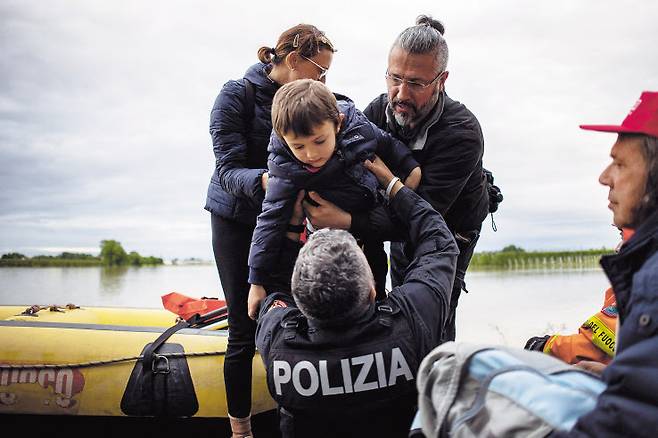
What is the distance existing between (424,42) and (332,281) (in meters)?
1.13

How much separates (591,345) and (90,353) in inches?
90.3

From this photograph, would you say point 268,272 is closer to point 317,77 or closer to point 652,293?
point 317,77

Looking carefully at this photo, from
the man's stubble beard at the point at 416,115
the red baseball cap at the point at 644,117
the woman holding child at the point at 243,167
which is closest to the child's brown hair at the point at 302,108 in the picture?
the woman holding child at the point at 243,167

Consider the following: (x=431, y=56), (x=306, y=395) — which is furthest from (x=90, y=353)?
(x=431, y=56)

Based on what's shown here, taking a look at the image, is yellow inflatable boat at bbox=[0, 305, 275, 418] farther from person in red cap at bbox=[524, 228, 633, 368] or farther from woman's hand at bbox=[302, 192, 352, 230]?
person in red cap at bbox=[524, 228, 633, 368]

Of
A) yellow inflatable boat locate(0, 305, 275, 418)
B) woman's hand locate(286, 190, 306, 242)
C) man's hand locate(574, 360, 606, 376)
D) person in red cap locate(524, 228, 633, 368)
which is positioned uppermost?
woman's hand locate(286, 190, 306, 242)

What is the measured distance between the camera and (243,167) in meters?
2.31

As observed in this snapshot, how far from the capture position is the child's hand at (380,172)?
2.01 meters

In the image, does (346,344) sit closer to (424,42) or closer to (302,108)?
(302,108)

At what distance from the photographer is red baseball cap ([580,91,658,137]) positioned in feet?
3.84

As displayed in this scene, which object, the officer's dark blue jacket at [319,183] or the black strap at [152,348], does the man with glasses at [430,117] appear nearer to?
the officer's dark blue jacket at [319,183]

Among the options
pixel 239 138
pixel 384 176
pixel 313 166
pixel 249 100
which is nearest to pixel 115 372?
pixel 239 138

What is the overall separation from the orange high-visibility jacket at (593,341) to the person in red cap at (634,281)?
30.0 inches

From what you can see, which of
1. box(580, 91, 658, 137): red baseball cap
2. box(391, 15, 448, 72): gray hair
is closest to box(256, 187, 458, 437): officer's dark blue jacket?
box(580, 91, 658, 137): red baseball cap
